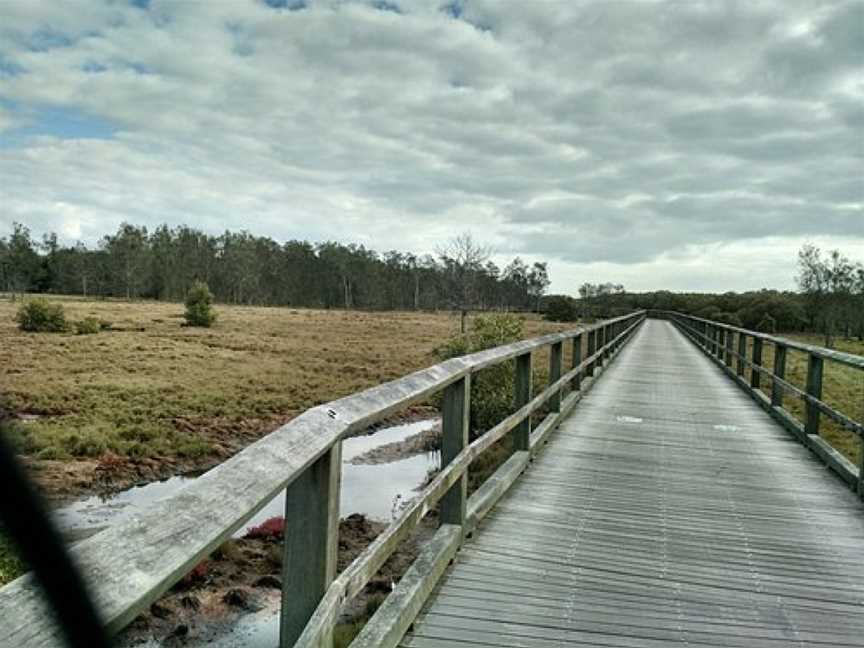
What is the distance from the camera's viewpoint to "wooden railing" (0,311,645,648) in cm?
102

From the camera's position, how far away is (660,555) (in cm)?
435

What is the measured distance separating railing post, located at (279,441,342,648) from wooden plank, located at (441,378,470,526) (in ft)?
6.13

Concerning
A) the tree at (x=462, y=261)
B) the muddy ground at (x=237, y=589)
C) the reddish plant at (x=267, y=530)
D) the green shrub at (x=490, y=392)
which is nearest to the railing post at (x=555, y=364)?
the muddy ground at (x=237, y=589)

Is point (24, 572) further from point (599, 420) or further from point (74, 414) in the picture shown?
point (74, 414)

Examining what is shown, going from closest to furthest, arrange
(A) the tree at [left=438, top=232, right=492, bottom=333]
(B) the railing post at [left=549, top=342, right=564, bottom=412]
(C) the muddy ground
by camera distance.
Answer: (B) the railing post at [left=549, top=342, right=564, bottom=412] < (C) the muddy ground < (A) the tree at [left=438, top=232, right=492, bottom=333]

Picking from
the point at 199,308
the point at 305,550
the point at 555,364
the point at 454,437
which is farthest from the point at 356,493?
the point at 199,308

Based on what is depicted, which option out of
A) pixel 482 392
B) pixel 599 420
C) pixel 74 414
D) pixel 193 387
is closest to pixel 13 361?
pixel 193 387

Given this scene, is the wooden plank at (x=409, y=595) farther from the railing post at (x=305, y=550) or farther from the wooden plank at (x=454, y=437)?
the railing post at (x=305, y=550)

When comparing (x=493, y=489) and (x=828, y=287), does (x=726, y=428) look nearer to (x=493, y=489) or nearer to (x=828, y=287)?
(x=493, y=489)

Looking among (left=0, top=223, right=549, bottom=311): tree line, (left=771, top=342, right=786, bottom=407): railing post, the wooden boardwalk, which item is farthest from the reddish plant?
(left=0, top=223, right=549, bottom=311): tree line

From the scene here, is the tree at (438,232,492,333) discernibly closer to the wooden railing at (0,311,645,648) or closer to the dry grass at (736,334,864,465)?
the dry grass at (736,334,864,465)

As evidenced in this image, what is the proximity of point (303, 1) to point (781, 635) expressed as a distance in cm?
1561

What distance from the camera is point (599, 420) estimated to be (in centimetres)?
919

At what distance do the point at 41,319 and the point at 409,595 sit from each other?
48200mm
